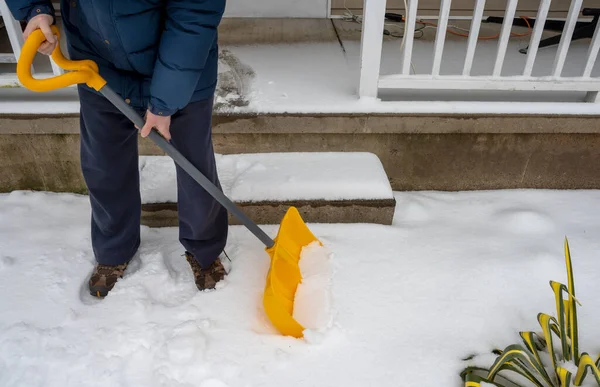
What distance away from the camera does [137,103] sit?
146 centimetres

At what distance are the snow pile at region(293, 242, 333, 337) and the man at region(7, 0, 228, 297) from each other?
1.14 feet

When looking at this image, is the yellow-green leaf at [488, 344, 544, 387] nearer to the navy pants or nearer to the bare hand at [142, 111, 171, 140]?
the navy pants

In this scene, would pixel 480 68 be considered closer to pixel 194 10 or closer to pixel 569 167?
pixel 569 167

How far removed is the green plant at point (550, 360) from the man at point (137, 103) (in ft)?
3.45

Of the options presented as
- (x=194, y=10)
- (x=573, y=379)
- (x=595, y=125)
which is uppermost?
(x=194, y=10)

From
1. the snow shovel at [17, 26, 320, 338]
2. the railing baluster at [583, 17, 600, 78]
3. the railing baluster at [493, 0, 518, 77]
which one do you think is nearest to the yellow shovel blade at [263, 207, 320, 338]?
the snow shovel at [17, 26, 320, 338]

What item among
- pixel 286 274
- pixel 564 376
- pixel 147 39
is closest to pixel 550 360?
pixel 564 376

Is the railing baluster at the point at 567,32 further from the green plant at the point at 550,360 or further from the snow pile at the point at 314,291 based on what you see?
the snow pile at the point at 314,291

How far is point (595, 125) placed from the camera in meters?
2.30

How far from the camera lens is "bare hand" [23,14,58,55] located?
129cm

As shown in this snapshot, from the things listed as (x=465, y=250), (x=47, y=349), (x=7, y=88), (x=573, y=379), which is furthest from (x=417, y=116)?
(x=7, y=88)

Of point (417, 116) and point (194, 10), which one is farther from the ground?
point (194, 10)

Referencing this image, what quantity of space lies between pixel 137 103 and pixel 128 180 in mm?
355

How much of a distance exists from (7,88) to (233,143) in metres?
1.20
